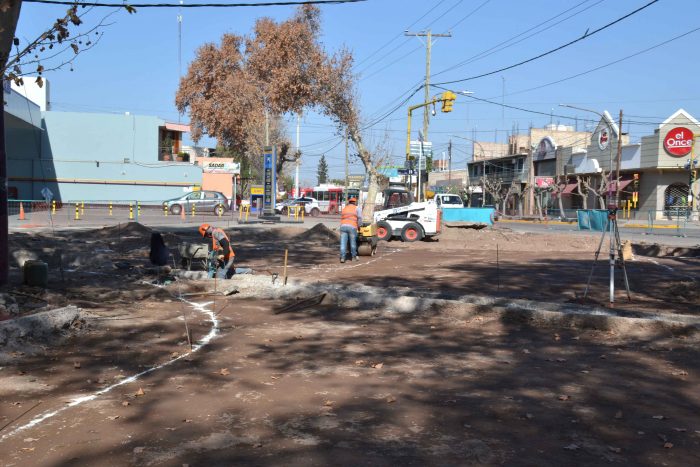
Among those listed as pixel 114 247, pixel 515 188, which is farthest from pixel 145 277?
pixel 515 188

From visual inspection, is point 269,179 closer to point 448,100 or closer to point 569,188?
point 448,100

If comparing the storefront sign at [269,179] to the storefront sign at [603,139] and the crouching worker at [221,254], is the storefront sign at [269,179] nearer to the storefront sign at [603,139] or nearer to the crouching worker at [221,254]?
the crouching worker at [221,254]

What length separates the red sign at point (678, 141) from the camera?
1836 inches

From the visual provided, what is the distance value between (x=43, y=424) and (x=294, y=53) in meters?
31.3

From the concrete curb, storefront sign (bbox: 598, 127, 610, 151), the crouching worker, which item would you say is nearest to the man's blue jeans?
the crouching worker

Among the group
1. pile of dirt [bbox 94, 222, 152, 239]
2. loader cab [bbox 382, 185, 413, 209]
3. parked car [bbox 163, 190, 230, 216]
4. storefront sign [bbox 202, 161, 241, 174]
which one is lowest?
pile of dirt [bbox 94, 222, 152, 239]

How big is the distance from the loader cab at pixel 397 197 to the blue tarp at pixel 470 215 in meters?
9.04

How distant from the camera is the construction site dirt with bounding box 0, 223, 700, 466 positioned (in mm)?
4953

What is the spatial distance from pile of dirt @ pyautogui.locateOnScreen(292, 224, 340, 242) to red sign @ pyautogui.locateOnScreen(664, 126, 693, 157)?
30010mm

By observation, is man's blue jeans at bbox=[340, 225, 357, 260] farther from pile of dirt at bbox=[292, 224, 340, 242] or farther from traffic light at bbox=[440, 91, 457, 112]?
traffic light at bbox=[440, 91, 457, 112]

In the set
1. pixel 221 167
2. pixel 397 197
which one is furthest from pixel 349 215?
pixel 221 167

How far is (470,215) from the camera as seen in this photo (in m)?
36.0

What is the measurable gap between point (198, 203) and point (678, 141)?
32786 mm

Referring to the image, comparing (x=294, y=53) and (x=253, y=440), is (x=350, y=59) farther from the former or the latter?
(x=253, y=440)
